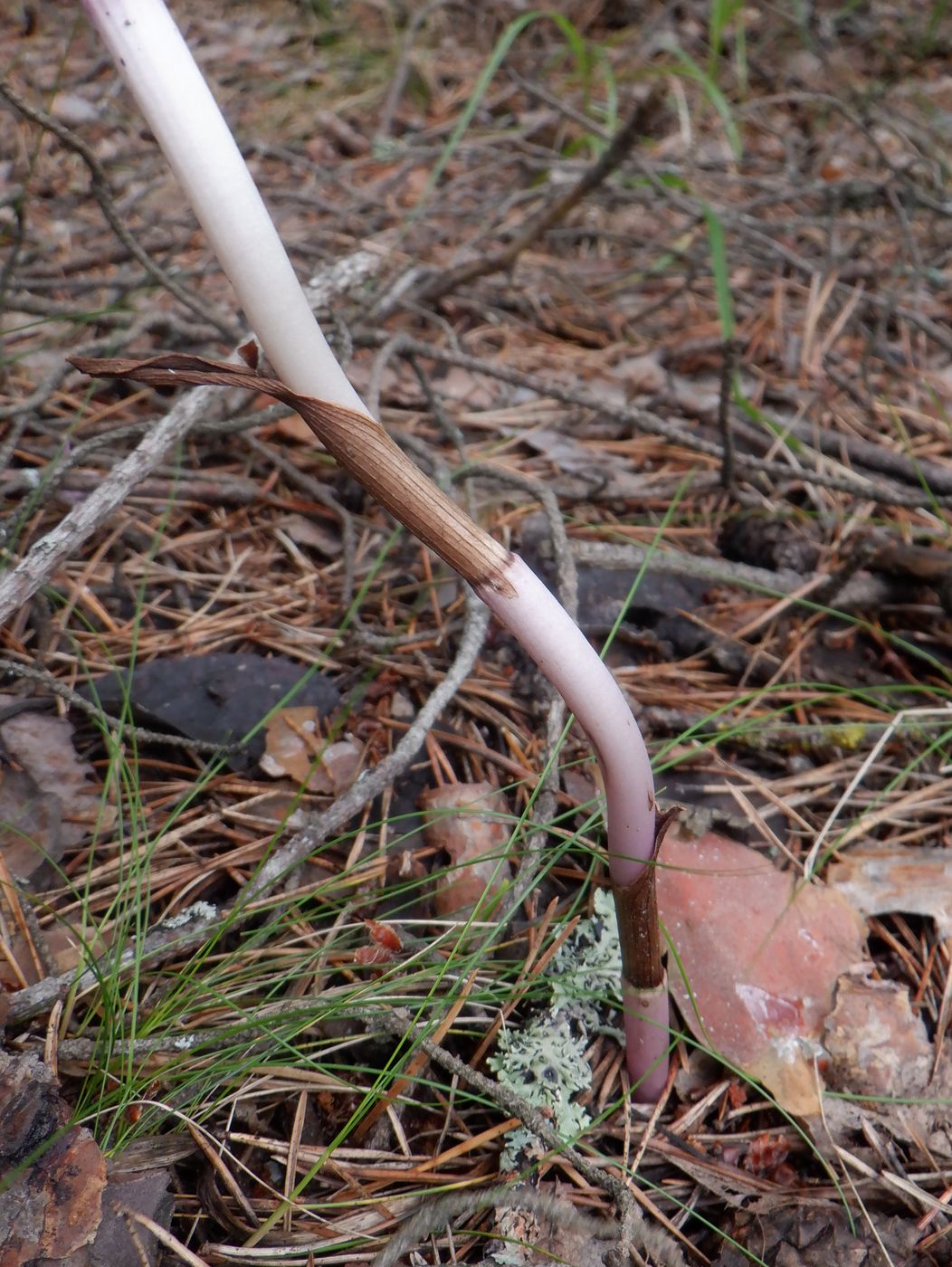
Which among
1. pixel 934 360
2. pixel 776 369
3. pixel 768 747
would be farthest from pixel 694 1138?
pixel 934 360

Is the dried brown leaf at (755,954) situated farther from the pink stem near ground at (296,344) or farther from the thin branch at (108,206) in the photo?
the thin branch at (108,206)

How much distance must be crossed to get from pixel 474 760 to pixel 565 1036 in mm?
508

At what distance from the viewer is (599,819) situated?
1453 mm

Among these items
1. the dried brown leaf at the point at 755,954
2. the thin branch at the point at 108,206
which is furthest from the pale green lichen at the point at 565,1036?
the thin branch at the point at 108,206

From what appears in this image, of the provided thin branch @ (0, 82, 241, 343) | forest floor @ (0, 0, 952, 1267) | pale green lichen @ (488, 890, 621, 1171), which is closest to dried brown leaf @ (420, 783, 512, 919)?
forest floor @ (0, 0, 952, 1267)

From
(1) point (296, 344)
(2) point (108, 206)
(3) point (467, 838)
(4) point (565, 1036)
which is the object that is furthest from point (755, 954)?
(2) point (108, 206)

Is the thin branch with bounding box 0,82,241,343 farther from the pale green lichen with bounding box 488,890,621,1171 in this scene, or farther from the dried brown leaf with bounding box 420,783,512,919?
the pale green lichen with bounding box 488,890,621,1171

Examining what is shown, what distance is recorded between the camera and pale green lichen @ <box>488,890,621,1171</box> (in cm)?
123

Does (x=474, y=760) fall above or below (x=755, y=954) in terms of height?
above

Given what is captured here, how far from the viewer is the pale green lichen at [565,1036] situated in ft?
4.04

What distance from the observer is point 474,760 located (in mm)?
1619

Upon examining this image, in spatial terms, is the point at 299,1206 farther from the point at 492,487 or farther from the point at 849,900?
the point at 492,487

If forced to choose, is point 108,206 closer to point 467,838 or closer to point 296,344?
point 296,344

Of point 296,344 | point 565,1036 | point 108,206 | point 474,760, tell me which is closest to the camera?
point 296,344
